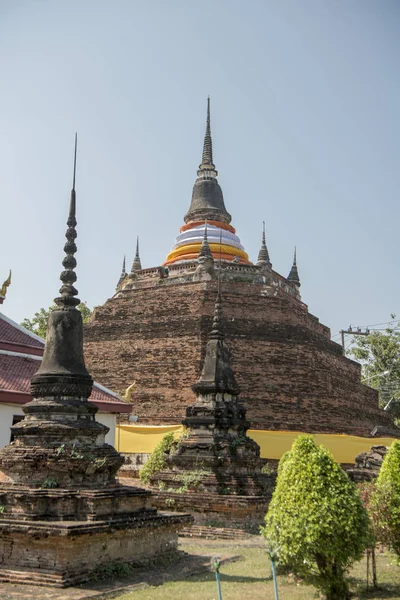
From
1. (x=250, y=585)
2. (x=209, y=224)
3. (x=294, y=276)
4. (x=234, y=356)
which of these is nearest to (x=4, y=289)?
(x=234, y=356)

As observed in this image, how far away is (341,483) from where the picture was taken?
6.82 meters

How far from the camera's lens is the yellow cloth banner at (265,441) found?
18.5 metres

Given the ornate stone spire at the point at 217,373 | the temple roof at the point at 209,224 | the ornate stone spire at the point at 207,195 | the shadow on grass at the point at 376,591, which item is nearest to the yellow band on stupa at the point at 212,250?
the temple roof at the point at 209,224

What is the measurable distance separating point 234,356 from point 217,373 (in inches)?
427

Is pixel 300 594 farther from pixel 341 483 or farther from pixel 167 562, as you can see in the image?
pixel 167 562

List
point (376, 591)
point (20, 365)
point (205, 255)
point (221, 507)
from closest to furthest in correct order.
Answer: point (376, 591)
point (221, 507)
point (20, 365)
point (205, 255)

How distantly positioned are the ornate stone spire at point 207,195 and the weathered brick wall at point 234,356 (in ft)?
24.8

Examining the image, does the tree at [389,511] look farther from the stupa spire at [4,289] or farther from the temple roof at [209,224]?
the temple roof at [209,224]

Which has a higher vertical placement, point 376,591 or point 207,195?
point 207,195

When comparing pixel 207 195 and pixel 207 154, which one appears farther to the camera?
pixel 207 154

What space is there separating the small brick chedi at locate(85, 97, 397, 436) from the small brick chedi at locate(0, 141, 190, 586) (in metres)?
14.1

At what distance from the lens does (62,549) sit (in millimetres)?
7277

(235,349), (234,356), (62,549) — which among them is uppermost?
(235,349)

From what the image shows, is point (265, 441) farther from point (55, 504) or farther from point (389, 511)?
point (55, 504)
